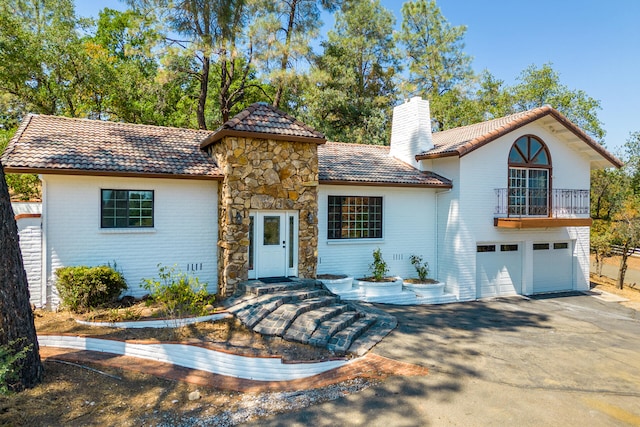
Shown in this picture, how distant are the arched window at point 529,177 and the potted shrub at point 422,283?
3768 millimetres

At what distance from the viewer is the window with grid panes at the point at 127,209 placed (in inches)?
400

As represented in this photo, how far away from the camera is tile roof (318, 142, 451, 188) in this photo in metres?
12.8

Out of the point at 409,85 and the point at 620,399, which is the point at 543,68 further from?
the point at 620,399

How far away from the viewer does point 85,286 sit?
9.01m

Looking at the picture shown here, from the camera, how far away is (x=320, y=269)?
12.6 meters

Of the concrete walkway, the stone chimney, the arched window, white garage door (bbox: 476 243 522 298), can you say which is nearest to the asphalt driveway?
the concrete walkway

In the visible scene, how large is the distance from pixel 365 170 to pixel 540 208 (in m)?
6.78

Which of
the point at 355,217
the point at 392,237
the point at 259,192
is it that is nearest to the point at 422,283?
the point at 392,237

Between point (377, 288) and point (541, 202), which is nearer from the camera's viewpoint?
point (377, 288)

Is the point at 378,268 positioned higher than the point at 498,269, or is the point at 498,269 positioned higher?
the point at 378,268

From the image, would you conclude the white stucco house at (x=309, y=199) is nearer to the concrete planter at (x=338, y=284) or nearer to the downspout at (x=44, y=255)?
the downspout at (x=44, y=255)

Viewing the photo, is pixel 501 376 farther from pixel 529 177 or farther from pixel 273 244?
pixel 529 177

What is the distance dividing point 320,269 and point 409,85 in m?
22.2

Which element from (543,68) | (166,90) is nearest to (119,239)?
(166,90)
